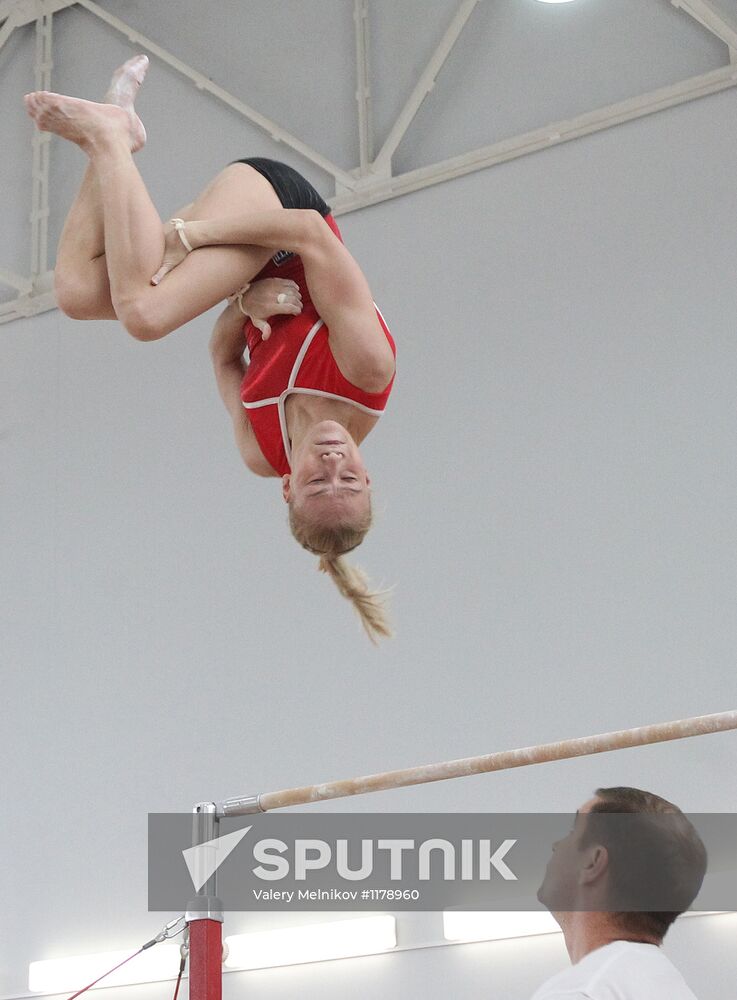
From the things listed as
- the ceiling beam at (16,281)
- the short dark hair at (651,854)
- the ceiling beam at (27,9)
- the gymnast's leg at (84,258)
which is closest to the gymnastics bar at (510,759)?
the short dark hair at (651,854)

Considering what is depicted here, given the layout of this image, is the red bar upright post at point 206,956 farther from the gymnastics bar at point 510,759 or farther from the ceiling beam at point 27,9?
the ceiling beam at point 27,9

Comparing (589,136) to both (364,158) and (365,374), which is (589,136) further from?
(365,374)

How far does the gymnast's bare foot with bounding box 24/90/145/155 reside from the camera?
2.86 meters

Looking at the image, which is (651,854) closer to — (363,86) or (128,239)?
(128,239)

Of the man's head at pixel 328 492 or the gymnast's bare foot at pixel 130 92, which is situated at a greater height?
the gymnast's bare foot at pixel 130 92

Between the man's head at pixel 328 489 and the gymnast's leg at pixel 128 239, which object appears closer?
the gymnast's leg at pixel 128 239

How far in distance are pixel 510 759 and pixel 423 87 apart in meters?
3.99

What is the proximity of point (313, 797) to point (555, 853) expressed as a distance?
30.3 inches

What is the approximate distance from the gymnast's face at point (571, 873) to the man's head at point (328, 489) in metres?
0.91

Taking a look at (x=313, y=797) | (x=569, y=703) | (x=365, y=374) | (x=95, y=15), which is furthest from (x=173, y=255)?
(x=95, y=15)

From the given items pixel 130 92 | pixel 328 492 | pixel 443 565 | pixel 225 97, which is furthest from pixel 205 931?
pixel 225 97

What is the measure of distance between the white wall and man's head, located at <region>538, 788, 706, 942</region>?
2390 mm

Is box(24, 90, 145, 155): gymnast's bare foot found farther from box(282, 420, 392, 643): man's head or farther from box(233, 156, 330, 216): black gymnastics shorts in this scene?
box(282, 420, 392, 643): man's head

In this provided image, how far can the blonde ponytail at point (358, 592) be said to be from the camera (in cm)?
331
